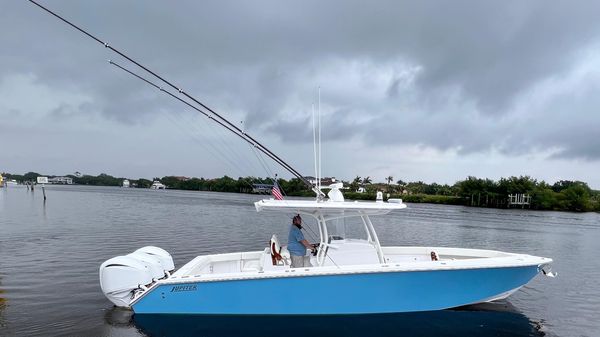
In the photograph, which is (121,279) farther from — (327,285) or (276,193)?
(327,285)

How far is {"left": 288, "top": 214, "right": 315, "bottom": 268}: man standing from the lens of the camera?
9844 mm

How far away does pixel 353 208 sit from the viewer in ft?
31.6

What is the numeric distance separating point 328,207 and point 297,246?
1.20m

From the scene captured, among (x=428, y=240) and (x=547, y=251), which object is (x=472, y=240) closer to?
(x=428, y=240)

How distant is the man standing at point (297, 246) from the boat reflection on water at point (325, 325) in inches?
47.5

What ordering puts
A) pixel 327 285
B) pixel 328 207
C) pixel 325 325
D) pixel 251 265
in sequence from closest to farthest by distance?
pixel 327 285 → pixel 325 325 → pixel 328 207 → pixel 251 265

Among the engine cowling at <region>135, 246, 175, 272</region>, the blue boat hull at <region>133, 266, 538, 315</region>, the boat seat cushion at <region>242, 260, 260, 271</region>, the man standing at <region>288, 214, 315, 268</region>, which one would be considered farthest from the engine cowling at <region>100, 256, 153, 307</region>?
the man standing at <region>288, 214, 315, 268</region>

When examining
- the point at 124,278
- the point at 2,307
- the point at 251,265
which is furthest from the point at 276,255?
the point at 2,307

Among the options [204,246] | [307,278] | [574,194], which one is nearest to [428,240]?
[204,246]

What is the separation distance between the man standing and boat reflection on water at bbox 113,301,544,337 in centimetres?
121

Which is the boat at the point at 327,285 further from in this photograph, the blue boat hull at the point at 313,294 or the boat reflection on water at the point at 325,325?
the boat reflection on water at the point at 325,325

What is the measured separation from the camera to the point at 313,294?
29.1ft

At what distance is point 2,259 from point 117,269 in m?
9.45

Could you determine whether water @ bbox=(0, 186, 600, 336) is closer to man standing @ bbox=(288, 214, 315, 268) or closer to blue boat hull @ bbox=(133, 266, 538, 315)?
blue boat hull @ bbox=(133, 266, 538, 315)
